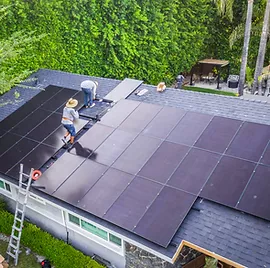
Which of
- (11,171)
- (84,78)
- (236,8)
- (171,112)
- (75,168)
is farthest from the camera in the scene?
(236,8)

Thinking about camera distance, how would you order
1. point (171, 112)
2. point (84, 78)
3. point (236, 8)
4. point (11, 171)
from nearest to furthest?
point (11, 171), point (171, 112), point (84, 78), point (236, 8)

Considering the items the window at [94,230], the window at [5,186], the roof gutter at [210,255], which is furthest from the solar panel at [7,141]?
the roof gutter at [210,255]

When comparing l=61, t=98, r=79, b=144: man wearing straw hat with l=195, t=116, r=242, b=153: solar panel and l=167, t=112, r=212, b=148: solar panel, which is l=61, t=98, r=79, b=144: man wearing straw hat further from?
l=195, t=116, r=242, b=153: solar panel

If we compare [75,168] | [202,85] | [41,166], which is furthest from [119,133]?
[202,85]

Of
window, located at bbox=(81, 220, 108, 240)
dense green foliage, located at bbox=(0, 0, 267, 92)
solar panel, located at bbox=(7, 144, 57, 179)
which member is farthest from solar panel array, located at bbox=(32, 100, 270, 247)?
dense green foliage, located at bbox=(0, 0, 267, 92)

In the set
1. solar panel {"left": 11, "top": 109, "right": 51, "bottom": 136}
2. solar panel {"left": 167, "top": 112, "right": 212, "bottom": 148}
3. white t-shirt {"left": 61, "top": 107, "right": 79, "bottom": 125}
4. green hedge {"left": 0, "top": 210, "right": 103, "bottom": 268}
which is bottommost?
green hedge {"left": 0, "top": 210, "right": 103, "bottom": 268}

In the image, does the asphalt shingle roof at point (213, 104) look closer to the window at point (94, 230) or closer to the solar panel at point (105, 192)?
the solar panel at point (105, 192)

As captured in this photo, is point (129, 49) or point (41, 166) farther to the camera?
point (129, 49)

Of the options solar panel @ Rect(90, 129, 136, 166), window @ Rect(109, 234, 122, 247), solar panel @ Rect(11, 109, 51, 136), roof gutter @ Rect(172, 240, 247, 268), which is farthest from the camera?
solar panel @ Rect(11, 109, 51, 136)

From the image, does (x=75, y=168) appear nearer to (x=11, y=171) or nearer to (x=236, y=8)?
(x=11, y=171)
